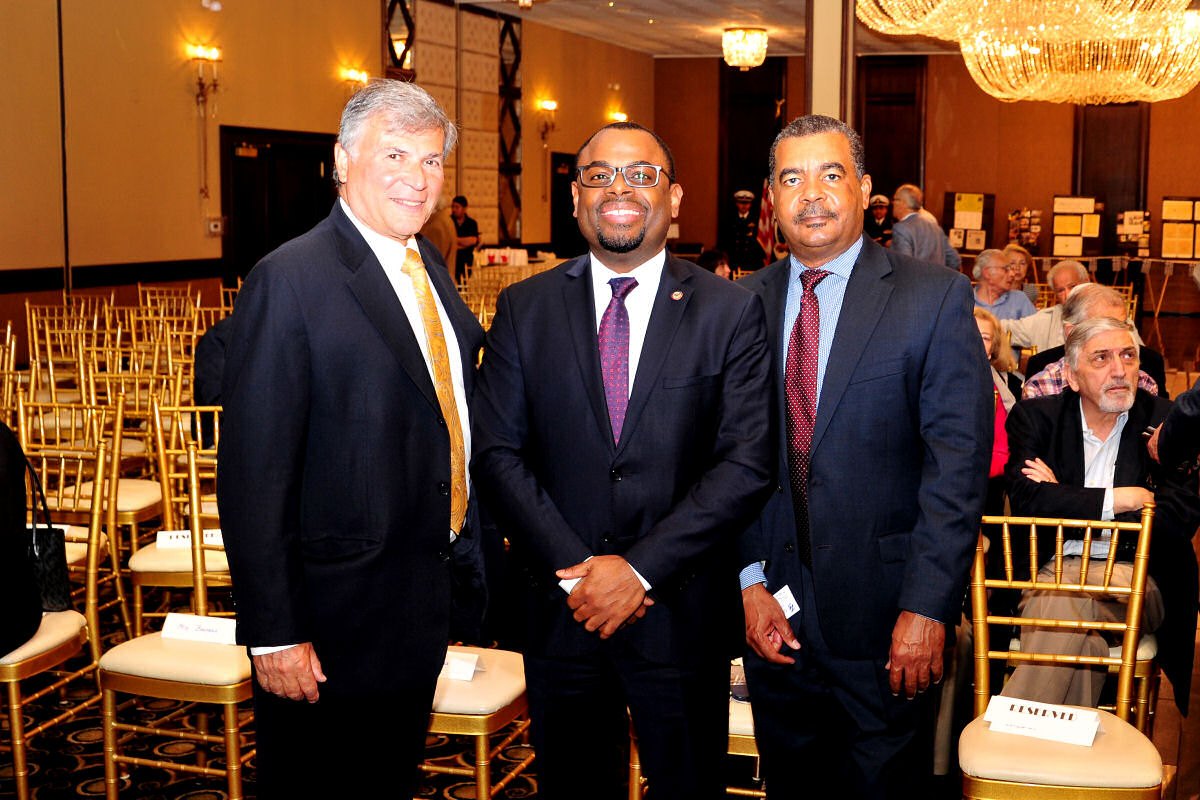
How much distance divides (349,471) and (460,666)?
85 centimetres

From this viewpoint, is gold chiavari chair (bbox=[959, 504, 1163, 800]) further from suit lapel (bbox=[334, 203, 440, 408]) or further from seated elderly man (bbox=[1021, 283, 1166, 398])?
seated elderly man (bbox=[1021, 283, 1166, 398])

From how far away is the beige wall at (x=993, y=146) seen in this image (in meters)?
18.1

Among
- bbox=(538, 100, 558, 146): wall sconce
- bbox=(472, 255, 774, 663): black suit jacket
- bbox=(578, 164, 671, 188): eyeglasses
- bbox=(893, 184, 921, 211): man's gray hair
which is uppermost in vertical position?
bbox=(538, 100, 558, 146): wall sconce

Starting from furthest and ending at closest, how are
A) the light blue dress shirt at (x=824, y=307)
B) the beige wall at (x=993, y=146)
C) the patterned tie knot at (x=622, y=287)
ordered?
the beige wall at (x=993, y=146) → the light blue dress shirt at (x=824, y=307) → the patterned tie knot at (x=622, y=287)

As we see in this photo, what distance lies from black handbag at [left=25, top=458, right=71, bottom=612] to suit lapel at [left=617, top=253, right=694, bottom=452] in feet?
4.85

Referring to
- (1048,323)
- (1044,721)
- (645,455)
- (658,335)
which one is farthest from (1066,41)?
(645,455)

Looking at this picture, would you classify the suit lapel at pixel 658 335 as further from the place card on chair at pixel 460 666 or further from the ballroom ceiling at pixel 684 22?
the ballroom ceiling at pixel 684 22

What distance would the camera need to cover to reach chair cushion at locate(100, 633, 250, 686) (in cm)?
277

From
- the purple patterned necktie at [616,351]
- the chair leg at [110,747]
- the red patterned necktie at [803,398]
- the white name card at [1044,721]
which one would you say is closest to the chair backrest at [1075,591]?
the white name card at [1044,721]

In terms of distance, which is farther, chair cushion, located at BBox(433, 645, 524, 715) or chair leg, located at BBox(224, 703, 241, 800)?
chair leg, located at BBox(224, 703, 241, 800)

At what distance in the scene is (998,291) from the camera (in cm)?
737

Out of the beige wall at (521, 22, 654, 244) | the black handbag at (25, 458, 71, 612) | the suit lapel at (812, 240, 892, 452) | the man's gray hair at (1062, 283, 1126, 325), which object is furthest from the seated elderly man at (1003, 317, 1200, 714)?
the beige wall at (521, 22, 654, 244)

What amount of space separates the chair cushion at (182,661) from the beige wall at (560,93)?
13913 millimetres

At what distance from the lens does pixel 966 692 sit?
3338 mm
